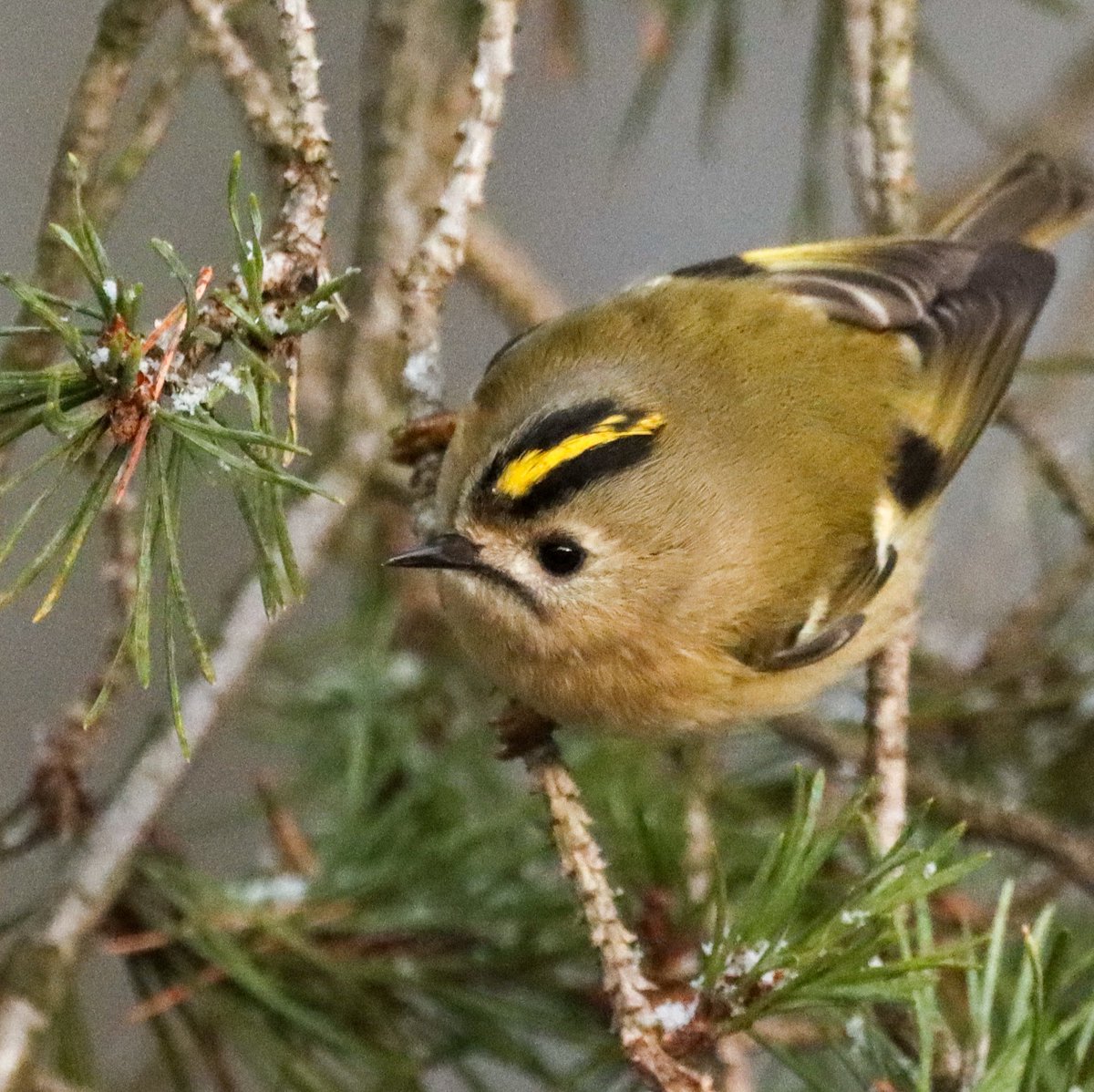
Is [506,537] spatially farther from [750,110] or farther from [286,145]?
[750,110]

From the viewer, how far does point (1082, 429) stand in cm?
172

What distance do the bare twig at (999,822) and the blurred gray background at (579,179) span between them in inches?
31.1

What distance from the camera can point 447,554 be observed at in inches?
28.9

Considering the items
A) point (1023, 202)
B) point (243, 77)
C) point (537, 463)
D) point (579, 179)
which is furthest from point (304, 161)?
point (579, 179)

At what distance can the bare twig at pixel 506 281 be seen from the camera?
1065 millimetres

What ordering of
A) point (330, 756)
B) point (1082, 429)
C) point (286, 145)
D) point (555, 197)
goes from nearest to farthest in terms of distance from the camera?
point (286, 145), point (330, 756), point (1082, 429), point (555, 197)

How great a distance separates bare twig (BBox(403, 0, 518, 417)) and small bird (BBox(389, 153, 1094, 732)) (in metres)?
0.10

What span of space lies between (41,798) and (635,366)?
16.8 inches

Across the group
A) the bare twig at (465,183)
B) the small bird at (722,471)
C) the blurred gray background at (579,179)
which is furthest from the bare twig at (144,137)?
the blurred gray background at (579,179)

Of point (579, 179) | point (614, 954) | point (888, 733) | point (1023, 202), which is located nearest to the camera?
point (614, 954)

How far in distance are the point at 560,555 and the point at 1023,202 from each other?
1.86ft

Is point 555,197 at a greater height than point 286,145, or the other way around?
point 286,145

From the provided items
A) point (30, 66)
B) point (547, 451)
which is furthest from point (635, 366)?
point (30, 66)

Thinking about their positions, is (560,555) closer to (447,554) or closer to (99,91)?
(447,554)
